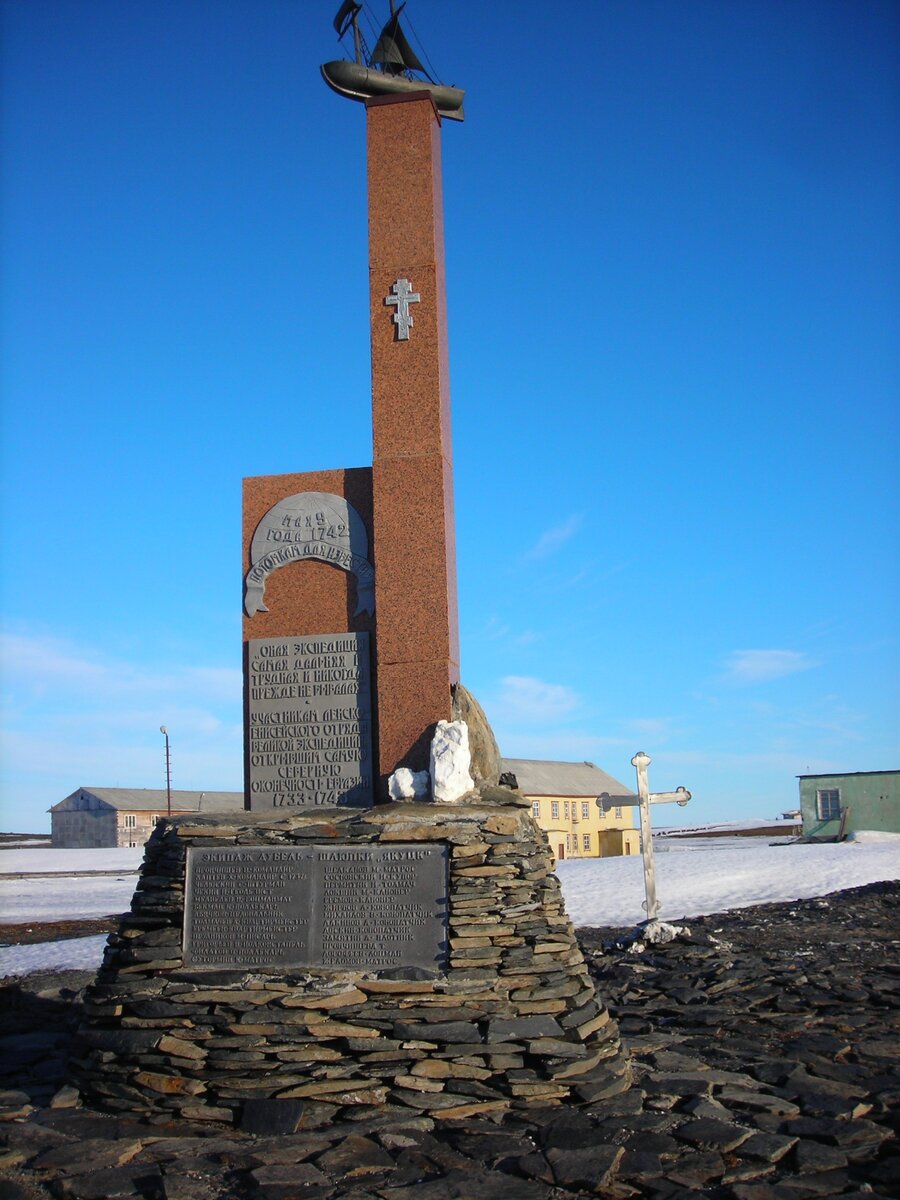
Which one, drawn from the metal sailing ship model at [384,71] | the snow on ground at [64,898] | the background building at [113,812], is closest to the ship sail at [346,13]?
the metal sailing ship model at [384,71]

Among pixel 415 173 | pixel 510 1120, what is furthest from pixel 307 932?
pixel 415 173

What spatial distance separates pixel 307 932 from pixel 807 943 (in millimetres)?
7748

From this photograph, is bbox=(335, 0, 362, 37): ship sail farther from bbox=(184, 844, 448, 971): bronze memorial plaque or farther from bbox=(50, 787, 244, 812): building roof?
bbox=(50, 787, 244, 812): building roof

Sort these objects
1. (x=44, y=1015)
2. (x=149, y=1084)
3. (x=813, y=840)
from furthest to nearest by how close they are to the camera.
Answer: (x=813, y=840), (x=44, y=1015), (x=149, y=1084)

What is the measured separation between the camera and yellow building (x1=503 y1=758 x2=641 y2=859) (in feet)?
128

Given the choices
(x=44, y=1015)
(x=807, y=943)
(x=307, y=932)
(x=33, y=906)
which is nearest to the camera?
(x=307, y=932)

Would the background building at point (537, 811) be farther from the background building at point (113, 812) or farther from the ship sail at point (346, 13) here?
the ship sail at point (346, 13)

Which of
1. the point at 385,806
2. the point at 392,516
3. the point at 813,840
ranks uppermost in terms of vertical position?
the point at 392,516

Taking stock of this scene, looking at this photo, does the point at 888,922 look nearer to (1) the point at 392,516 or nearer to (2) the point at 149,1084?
(1) the point at 392,516

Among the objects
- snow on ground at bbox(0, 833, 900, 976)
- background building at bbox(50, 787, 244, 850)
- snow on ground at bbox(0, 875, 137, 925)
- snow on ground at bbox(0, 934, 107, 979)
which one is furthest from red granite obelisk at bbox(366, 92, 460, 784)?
background building at bbox(50, 787, 244, 850)

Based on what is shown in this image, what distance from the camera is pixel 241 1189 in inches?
192

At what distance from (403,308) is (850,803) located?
31438 mm

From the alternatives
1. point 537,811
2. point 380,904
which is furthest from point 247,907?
point 537,811

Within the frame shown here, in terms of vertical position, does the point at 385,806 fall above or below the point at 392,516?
below
